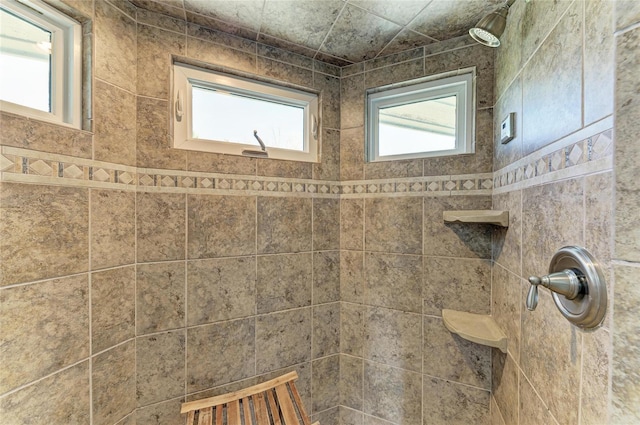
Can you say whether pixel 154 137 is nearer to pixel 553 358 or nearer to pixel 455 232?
pixel 455 232

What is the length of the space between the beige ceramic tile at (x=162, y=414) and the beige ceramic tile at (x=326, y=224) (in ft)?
3.17

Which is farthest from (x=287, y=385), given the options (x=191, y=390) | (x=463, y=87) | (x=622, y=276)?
(x=463, y=87)

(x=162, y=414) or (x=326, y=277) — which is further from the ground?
(x=326, y=277)

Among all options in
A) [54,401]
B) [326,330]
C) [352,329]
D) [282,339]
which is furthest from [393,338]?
[54,401]

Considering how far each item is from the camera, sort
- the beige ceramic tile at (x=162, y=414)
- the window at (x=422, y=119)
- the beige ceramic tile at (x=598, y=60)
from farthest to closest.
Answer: the window at (x=422, y=119) < the beige ceramic tile at (x=162, y=414) < the beige ceramic tile at (x=598, y=60)

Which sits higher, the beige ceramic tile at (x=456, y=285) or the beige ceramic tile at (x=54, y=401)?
the beige ceramic tile at (x=456, y=285)

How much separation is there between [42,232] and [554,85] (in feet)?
5.17

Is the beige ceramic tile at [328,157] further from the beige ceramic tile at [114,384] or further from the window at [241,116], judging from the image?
the beige ceramic tile at [114,384]

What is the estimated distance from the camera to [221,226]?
1.32m

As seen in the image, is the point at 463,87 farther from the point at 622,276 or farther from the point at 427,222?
the point at 622,276

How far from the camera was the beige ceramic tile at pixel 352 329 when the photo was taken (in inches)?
61.5

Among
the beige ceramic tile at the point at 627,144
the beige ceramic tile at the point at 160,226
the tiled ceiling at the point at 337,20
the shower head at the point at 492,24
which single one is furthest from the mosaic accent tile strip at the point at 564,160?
the beige ceramic tile at the point at 160,226

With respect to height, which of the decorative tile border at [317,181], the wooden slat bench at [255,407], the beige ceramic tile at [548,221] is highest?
the decorative tile border at [317,181]

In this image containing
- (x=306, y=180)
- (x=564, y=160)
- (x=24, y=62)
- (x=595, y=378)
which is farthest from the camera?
(x=306, y=180)
